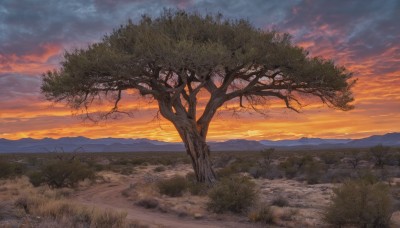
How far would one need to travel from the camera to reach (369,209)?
13.0 meters

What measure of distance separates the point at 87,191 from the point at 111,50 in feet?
29.2

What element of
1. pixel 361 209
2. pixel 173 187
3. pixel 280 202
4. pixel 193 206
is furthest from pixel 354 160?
pixel 361 209

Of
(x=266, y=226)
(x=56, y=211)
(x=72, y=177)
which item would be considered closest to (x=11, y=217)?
(x=56, y=211)

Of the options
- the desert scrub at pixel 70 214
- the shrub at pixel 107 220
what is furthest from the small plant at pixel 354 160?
the shrub at pixel 107 220

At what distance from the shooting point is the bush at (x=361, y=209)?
13.0 m

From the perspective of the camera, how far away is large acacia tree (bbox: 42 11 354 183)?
20.3m

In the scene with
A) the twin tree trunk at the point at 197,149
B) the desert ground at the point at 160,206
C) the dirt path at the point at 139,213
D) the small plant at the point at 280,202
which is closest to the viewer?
the desert ground at the point at 160,206

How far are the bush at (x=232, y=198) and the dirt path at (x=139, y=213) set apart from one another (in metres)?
0.97

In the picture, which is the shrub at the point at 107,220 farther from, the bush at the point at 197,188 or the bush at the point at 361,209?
the bush at the point at 197,188

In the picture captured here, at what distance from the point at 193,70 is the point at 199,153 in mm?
4354

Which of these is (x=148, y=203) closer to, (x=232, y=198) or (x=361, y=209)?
(x=232, y=198)

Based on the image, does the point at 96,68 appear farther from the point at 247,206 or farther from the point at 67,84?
the point at 247,206

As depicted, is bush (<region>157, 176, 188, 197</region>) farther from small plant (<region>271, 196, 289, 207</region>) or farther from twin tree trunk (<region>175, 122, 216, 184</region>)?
small plant (<region>271, 196, 289, 207</region>)

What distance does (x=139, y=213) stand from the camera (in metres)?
16.8
